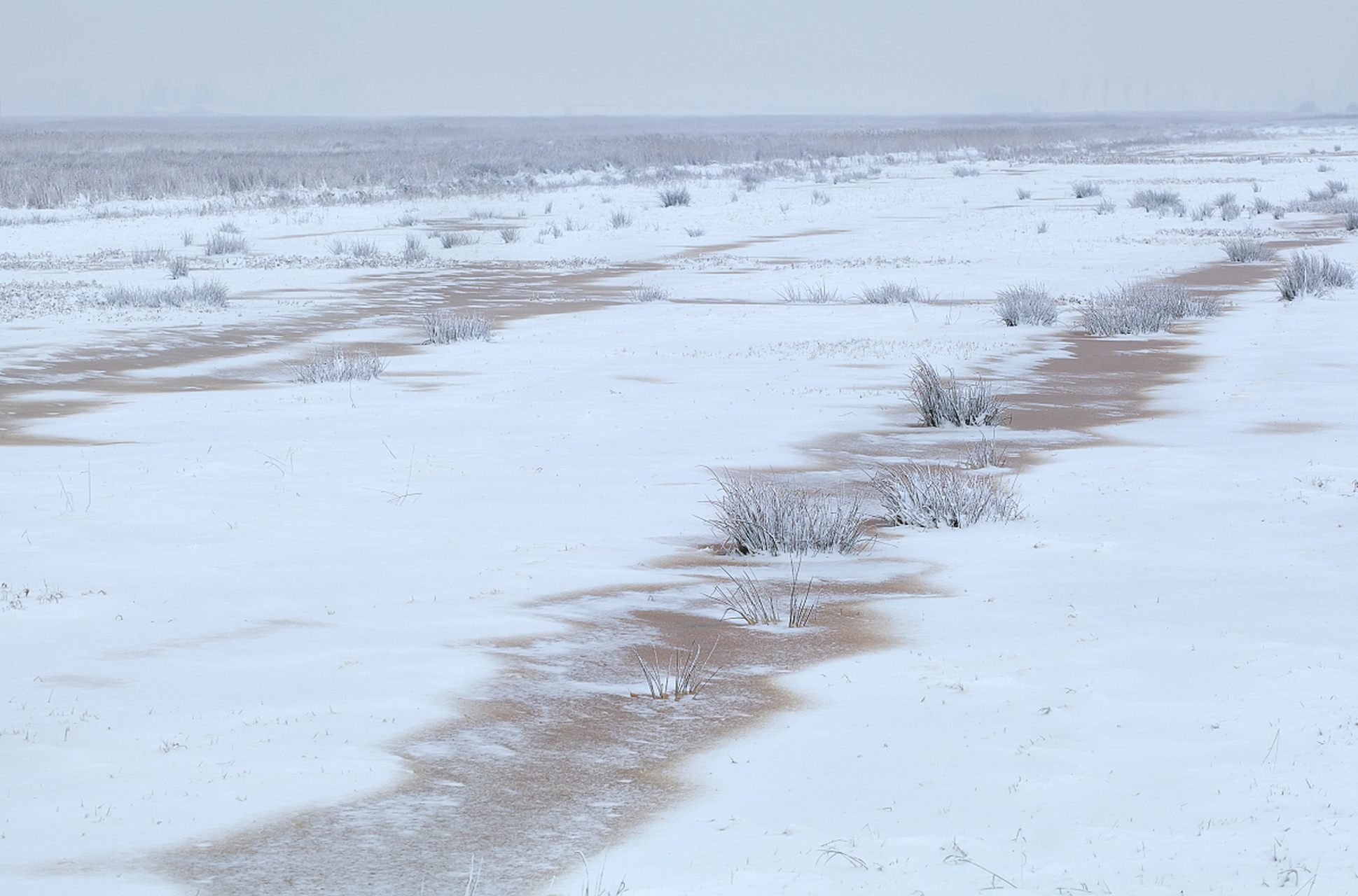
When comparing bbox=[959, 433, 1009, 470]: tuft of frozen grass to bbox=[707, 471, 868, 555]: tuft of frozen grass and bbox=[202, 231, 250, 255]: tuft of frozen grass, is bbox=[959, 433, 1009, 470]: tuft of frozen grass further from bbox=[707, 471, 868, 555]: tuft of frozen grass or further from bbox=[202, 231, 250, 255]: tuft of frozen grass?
bbox=[202, 231, 250, 255]: tuft of frozen grass

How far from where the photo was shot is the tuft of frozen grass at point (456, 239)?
31344 millimetres

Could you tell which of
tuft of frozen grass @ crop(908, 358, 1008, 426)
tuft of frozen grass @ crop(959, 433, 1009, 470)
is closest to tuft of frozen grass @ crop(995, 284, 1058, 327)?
tuft of frozen grass @ crop(908, 358, 1008, 426)

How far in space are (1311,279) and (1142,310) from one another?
364 cm

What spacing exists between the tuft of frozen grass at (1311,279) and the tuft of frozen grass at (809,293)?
5.77 metres

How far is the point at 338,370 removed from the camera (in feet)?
48.0

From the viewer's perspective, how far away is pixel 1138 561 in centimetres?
782

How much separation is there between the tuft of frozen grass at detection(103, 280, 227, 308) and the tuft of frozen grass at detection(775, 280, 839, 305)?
298 inches

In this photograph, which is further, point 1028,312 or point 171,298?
point 171,298

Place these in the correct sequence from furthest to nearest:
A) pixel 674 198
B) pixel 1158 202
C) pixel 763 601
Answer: pixel 674 198, pixel 1158 202, pixel 763 601

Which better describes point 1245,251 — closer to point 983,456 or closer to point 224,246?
point 983,456

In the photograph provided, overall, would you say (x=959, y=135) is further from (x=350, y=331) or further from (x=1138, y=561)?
(x=1138, y=561)

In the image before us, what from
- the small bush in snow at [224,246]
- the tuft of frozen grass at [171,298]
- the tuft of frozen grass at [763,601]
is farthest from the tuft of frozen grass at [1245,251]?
the tuft of frozen grass at [763,601]

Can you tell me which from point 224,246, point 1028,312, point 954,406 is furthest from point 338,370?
point 224,246

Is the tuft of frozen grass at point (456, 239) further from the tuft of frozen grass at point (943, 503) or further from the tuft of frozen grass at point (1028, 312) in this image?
the tuft of frozen grass at point (943, 503)
